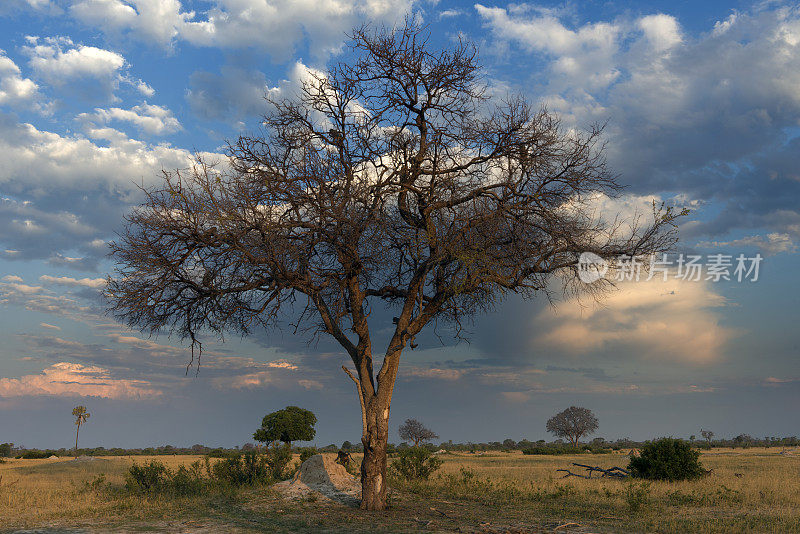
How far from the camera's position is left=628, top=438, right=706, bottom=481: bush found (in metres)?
24.0

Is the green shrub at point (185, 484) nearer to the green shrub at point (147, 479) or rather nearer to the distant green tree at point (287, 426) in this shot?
the green shrub at point (147, 479)

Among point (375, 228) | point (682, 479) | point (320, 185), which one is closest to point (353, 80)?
point (320, 185)

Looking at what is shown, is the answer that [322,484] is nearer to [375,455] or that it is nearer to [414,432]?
[375,455]

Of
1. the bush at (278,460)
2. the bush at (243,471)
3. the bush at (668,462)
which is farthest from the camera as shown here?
the bush at (668,462)

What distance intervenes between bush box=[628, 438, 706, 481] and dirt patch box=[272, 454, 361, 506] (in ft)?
41.7

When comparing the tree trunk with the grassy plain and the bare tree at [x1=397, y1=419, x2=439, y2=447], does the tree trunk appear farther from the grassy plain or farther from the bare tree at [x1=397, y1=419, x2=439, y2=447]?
the bare tree at [x1=397, y1=419, x2=439, y2=447]

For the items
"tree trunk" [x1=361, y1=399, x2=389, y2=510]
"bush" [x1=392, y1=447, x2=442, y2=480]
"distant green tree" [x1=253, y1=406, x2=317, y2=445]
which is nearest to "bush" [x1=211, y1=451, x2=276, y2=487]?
"bush" [x1=392, y1=447, x2=442, y2=480]

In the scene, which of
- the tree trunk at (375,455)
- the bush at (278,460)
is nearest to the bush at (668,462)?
the tree trunk at (375,455)

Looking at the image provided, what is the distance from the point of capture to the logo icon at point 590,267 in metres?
16.3

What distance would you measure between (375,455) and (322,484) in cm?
496

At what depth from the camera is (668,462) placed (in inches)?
949

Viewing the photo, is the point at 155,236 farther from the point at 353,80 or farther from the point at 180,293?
the point at 353,80

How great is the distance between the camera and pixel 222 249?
15.1 metres

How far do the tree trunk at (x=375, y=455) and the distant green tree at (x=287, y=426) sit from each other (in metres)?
31.7
